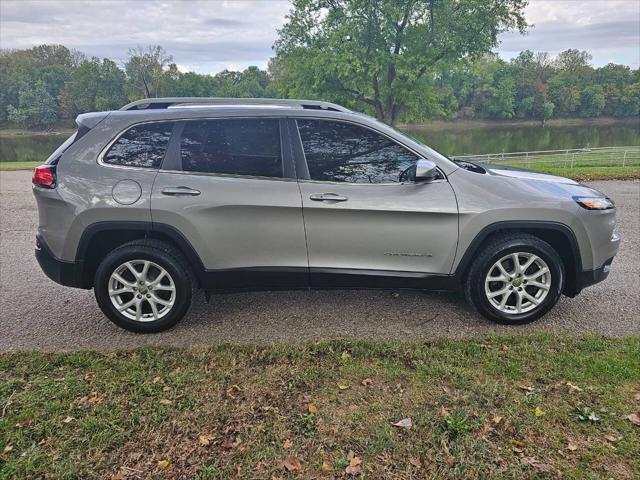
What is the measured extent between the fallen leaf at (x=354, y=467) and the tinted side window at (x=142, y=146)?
256 centimetres

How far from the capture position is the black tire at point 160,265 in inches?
135

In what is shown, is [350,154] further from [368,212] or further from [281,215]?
[281,215]

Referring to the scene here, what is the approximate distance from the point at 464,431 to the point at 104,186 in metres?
3.05

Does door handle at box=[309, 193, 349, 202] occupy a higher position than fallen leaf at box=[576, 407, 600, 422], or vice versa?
door handle at box=[309, 193, 349, 202]

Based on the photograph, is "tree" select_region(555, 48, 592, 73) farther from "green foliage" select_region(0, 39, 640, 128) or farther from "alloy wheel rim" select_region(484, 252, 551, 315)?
"alloy wheel rim" select_region(484, 252, 551, 315)

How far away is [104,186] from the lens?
132 inches

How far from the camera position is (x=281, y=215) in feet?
11.2

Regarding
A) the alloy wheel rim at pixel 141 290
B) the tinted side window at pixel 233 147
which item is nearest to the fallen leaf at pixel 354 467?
the alloy wheel rim at pixel 141 290

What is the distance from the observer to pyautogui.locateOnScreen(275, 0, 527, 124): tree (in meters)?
22.2

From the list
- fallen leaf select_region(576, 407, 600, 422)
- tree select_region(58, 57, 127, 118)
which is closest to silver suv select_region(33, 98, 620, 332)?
fallen leaf select_region(576, 407, 600, 422)

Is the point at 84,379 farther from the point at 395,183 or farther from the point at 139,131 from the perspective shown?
the point at 395,183

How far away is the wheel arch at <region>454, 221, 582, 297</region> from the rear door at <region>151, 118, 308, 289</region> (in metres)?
1.37

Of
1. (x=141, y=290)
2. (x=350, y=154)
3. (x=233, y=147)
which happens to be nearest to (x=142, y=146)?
(x=233, y=147)

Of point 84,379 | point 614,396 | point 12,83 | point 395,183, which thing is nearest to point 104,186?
point 84,379
